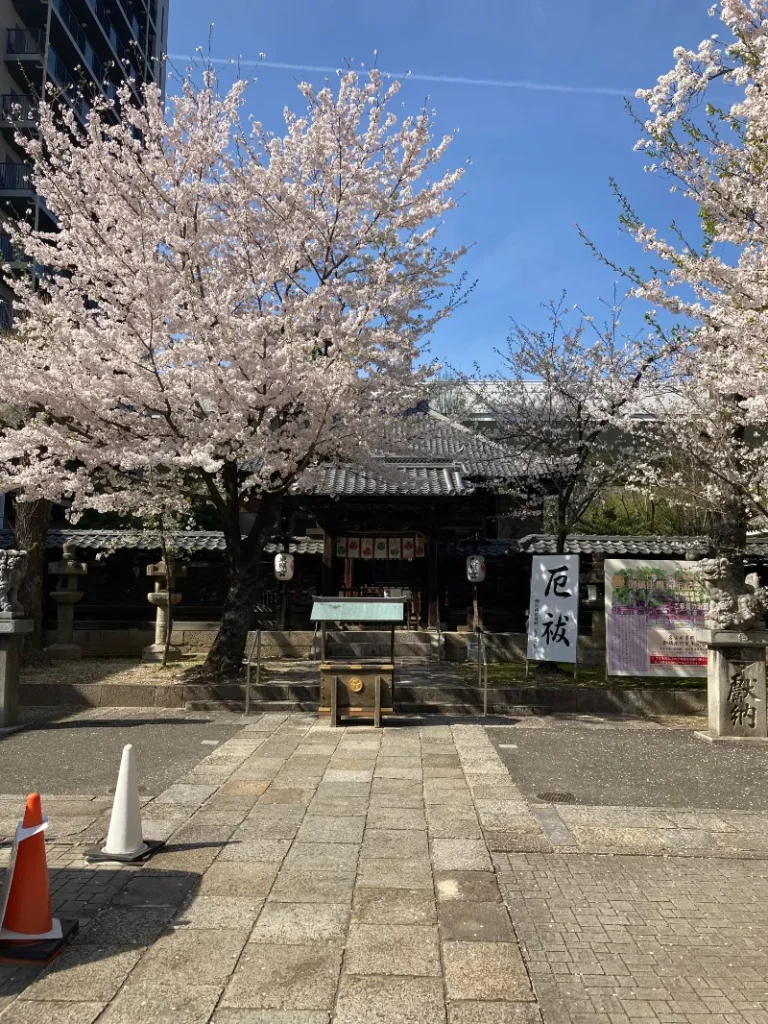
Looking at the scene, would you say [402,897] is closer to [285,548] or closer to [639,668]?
[639,668]

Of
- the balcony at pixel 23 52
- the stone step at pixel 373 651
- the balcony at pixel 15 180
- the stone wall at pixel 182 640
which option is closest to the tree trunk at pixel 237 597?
the stone wall at pixel 182 640

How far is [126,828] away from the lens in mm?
5375

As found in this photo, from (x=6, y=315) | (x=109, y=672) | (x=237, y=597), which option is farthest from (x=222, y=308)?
(x=6, y=315)

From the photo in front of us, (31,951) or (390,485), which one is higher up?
(390,485)

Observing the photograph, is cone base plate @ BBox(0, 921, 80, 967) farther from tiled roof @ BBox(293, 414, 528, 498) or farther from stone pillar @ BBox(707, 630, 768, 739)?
tiled roof @ BBox(293, 414, 528, 498)

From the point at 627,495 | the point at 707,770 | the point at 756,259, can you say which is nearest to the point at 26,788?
the point at 707,770

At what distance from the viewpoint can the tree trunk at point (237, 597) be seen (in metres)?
13.0

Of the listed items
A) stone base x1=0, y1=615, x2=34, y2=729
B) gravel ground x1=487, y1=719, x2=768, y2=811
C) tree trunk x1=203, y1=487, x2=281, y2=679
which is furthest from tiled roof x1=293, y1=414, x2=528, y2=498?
gravel ground x1=487, y1=719, x2=768, y2=811

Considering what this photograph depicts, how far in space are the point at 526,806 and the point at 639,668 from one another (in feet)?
22.3

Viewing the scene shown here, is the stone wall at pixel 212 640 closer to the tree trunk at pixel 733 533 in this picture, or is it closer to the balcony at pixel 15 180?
the tree trunk at pixel 733 533

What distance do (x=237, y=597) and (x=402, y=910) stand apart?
357 inches

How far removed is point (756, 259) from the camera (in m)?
9.84

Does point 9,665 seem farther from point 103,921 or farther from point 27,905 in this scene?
point 27,905

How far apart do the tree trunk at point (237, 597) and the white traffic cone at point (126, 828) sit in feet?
24.7
